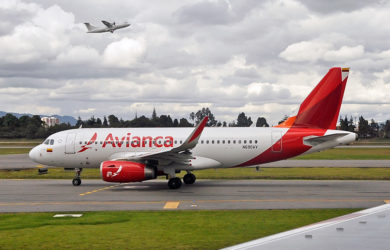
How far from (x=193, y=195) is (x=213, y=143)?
546 cm

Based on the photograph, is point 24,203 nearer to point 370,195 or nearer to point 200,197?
point 200,197

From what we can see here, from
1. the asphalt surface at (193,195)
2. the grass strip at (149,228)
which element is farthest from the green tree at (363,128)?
the grass strip at (149,228)

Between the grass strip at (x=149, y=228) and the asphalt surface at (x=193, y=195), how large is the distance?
1615 mm

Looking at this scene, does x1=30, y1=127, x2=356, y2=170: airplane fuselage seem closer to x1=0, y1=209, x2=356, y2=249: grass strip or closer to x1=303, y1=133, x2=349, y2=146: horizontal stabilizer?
x1=303, y1=133, x2=349, y2=146: horizontal stabilizer

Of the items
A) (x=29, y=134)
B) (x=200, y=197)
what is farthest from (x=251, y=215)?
(x=29, y=134)

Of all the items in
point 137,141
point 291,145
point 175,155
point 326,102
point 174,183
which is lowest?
point 174,183

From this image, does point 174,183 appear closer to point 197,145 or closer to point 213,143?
point 197,145

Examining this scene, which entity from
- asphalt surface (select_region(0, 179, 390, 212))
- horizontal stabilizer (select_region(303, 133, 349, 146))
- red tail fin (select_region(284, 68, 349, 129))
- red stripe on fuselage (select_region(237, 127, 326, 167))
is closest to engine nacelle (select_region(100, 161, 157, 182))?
asphalt surface (select_region(0, 179, 390, 212))

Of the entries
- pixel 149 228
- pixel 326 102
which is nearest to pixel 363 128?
pixel 326 102

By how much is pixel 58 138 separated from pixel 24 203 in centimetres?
888

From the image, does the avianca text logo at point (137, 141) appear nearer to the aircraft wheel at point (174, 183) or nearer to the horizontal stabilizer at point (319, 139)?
the aircraft wheel at point (174, 183)

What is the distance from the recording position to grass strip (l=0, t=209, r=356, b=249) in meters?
11.5

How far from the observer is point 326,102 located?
84.7 ft

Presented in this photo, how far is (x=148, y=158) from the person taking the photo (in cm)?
2417
